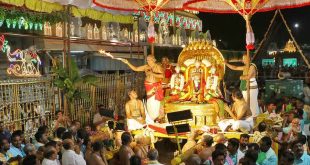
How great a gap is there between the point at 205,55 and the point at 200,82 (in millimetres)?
863

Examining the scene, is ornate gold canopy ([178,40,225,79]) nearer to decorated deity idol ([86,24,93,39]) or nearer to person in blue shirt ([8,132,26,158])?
decorated deity idol ([86,24,93,39])

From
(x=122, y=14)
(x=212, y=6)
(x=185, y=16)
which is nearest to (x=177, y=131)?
(x=212, y=6)

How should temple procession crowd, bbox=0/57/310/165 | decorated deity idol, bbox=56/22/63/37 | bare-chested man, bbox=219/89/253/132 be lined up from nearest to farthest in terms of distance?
temple procession crowd, bbox=0/57/310/165, bare-chested man, bbox=219/89/253/132, decorated deity idol, bbox=56/22/63/37

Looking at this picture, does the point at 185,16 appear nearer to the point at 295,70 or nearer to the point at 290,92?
the point at 295,70

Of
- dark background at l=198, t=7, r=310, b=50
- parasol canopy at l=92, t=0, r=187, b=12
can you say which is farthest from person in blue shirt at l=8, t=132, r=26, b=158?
dark background at l=198, t=7, r=310, b=50

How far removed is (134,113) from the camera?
35.3 ft

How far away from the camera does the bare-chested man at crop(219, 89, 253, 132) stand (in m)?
9.56

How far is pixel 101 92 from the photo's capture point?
40.0ft

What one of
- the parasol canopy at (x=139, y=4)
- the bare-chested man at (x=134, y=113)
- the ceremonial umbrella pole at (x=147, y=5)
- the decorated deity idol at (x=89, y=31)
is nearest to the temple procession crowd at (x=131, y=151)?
the bare-chested man at (x=134, y=113)

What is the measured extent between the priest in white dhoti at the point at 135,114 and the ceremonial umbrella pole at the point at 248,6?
2724mm

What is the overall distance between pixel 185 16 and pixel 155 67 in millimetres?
15170

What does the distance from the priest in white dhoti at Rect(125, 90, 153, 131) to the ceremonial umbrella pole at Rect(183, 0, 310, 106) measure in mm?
2724

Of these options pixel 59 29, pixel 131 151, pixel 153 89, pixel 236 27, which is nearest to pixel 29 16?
pixel 59 29

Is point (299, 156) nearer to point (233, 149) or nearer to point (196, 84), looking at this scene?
point (233, 149)
